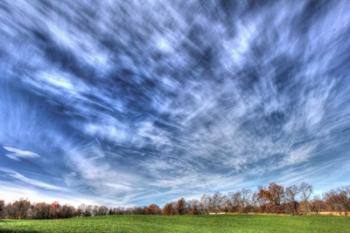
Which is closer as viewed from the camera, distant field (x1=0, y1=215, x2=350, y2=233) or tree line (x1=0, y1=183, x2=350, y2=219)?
distant field (x1=0, y1=215, x2=350, y2=233)

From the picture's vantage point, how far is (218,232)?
3594 centimetres

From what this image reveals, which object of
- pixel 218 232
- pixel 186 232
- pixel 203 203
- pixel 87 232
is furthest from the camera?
pixel 203 203

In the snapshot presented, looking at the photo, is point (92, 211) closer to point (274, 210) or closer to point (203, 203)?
point (203, 203)

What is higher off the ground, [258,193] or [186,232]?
[258,193]

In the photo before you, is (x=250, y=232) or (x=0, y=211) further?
(x=0, y=211)

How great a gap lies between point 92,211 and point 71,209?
11647 millimetres

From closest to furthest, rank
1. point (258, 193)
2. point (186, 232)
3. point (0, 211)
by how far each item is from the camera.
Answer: point (186, 232) → point (0, 211) → point (258, 193)

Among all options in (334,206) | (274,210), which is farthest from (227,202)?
(334,206)

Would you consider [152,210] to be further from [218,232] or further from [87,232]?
[87,232]

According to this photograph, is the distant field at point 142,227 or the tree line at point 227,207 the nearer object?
the distant field at point 142,227

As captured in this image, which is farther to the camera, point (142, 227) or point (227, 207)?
point (227, 207)

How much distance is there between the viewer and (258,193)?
12381 cm

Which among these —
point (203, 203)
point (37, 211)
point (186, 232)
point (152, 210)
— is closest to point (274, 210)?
point (203, 203)

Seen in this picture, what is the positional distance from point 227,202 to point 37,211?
104m
